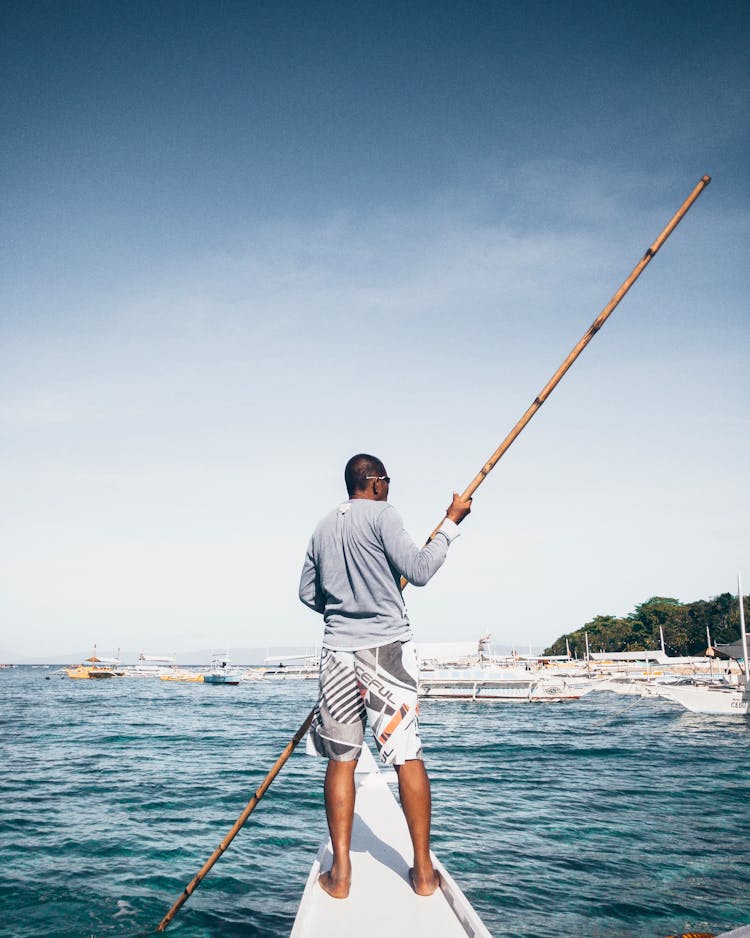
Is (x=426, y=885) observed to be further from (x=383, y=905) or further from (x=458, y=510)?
(x=458, y=510)

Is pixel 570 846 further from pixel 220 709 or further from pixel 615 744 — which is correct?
pixel 220 709

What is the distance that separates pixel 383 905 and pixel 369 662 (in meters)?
1.11

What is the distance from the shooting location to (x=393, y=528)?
10.6ft

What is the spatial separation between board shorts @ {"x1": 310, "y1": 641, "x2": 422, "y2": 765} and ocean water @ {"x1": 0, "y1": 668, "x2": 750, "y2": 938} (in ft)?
7.66

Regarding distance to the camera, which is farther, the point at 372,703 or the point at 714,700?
the point at 714,700

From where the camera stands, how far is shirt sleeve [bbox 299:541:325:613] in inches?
140

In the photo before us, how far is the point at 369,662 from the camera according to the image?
3180 millimetres

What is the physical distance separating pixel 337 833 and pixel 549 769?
13.4m

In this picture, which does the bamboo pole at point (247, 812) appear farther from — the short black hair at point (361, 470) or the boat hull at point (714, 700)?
the boat hull at point (714, 700)

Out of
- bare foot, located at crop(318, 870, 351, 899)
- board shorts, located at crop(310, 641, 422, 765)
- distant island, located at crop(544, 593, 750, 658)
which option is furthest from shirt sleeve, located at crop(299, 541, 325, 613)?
distant island, located at crop(544, 593, 750, 658)

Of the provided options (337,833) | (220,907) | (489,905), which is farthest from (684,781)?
(337,833)

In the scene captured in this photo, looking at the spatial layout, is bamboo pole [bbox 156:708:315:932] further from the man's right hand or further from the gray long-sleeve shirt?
the man's right hand

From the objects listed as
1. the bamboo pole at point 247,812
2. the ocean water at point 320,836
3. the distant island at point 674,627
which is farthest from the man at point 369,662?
the distant island at point 674,627

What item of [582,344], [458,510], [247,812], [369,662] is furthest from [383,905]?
[582,344]
